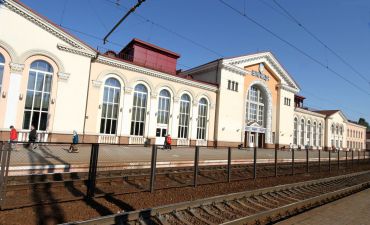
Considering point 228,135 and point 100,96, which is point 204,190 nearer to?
point 100,96

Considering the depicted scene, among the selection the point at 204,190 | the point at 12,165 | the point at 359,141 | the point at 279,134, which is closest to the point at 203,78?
the point at 279,134

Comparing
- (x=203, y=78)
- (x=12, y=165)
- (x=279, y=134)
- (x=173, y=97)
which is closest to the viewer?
(x=12, y=165)

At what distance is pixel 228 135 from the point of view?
36344 mm

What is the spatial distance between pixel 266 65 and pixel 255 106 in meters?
7.37

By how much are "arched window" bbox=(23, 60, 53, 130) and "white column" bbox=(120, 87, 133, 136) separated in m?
7.09

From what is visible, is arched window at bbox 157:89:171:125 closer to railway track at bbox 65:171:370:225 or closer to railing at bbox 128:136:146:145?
railing at bbox 128:136:146:145

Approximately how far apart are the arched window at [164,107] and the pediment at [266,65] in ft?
33.8

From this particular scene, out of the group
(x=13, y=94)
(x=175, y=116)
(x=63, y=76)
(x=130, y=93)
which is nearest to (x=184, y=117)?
(x=175, y=116)

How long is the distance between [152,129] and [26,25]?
15192 mm

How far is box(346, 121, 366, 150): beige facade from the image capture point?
72.0 meters

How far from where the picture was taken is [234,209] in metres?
6.95

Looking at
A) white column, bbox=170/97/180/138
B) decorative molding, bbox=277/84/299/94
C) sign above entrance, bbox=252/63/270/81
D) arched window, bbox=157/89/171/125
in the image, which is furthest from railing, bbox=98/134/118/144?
decorative molding, bbox=277/84/299/94

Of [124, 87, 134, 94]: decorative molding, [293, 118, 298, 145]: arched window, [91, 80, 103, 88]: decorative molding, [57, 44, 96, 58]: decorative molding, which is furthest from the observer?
[293, 118, 298, 145]: arched window

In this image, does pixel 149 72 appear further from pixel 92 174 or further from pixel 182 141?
pixel 92 174
